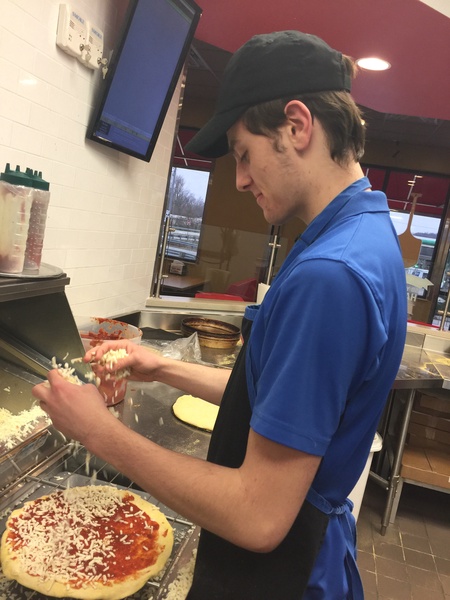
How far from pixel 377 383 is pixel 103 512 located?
0.83 metres

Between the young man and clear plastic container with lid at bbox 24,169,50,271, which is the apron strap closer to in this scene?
the young man

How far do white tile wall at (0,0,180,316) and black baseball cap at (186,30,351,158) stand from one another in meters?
1.10

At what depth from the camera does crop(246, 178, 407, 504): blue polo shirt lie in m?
0.77

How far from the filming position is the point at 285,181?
0.98 metres

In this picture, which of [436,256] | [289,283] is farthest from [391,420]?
[436,256]

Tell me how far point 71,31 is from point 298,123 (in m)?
1.45

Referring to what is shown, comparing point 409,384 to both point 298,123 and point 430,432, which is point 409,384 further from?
point 298,123

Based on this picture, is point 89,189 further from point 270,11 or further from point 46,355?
point 270,11

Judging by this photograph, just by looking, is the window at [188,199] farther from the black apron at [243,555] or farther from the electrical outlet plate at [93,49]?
the black apron at [243,555]

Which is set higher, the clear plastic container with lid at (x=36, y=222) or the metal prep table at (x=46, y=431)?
the clear plastic container with lid at (x=36, y=222)

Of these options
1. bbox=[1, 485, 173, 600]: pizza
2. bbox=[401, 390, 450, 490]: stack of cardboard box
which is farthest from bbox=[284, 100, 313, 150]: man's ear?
bbox=[401, 390, 450, 490]: stack of cardboard box

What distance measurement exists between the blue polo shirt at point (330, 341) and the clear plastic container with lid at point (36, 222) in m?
0.82

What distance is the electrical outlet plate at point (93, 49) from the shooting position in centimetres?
205

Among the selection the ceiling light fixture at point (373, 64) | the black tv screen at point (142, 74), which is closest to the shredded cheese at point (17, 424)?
the black tv screen at point (142, 74)
